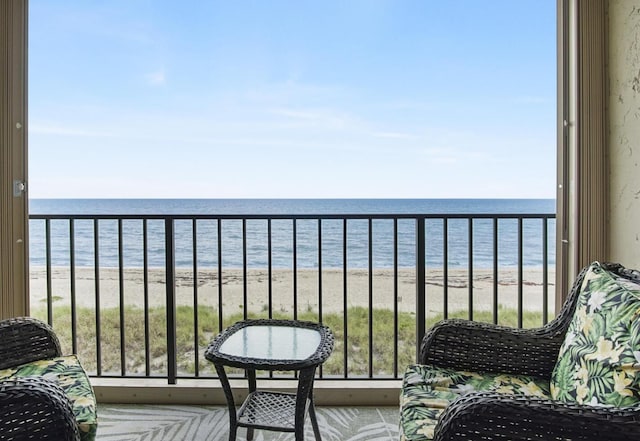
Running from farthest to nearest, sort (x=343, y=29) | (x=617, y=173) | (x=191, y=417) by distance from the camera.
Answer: (x=343, y=29) < (x=191, y=417) < (x=617, y=173)

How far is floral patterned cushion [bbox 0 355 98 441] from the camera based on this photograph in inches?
51.5

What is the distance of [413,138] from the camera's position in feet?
53.5

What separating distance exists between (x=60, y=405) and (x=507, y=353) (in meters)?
1.46

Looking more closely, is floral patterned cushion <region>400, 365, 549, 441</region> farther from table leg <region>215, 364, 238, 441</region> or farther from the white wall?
the white wall

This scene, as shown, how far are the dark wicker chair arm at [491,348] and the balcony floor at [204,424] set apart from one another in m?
0.56

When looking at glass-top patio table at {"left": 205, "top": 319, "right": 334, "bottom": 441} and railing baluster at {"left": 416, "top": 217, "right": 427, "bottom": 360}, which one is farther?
railing baluster at {"left": 416, "top": 217, "right": 427, "bottom": 360}

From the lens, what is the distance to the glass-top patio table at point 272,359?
1545 millimetres

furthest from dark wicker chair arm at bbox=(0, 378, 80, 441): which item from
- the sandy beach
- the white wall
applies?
the sandy beach

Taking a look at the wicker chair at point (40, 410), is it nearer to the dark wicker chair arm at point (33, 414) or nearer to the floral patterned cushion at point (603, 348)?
the dark wicker chair arm at point (33, 414)

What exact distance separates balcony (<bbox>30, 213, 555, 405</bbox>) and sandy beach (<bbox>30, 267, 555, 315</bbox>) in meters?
0.04

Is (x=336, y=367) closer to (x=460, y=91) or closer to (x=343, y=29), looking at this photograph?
(x=343, y=29)

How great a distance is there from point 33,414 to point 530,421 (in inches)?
46.8

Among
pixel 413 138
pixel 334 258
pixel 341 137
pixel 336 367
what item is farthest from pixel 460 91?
pixel 336 367

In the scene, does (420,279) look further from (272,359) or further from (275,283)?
(275,283)
